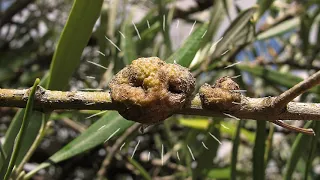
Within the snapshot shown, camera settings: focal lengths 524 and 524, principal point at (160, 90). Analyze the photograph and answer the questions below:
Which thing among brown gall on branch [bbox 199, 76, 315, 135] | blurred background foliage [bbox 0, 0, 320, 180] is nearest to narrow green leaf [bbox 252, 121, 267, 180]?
blurred background foliage [bbox 0, 0, 320, 180]

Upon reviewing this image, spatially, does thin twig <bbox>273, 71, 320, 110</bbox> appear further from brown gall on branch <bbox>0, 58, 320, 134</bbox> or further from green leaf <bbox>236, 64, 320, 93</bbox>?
green leaf <bbox>236, 64, 320, 93</bbox>

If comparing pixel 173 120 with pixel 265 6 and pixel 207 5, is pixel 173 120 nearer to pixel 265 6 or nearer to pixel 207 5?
pixel 265 6

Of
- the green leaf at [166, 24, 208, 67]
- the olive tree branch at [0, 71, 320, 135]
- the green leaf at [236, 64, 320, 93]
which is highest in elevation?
the green leaf at [166, 24, 208, 67]

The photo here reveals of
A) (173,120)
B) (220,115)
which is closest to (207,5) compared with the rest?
(173,120)

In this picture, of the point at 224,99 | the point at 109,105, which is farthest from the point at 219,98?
the point at 109,105

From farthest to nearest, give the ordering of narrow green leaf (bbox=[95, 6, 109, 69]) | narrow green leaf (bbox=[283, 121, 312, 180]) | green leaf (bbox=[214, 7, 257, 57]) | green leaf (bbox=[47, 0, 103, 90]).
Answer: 1. narrow green leaf (bbox=[95, 6, 109, 69])
2. green leaf (bbox=[214, 7, 257, 57])
3. narrow green leaf (bbox=[283, 121, 312, 180])
4. green leaf (bbox=[47, 0, 103, 90])

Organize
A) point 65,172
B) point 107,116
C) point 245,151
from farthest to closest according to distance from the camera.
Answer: point 245,151 < point 65,172 < point 107,116
